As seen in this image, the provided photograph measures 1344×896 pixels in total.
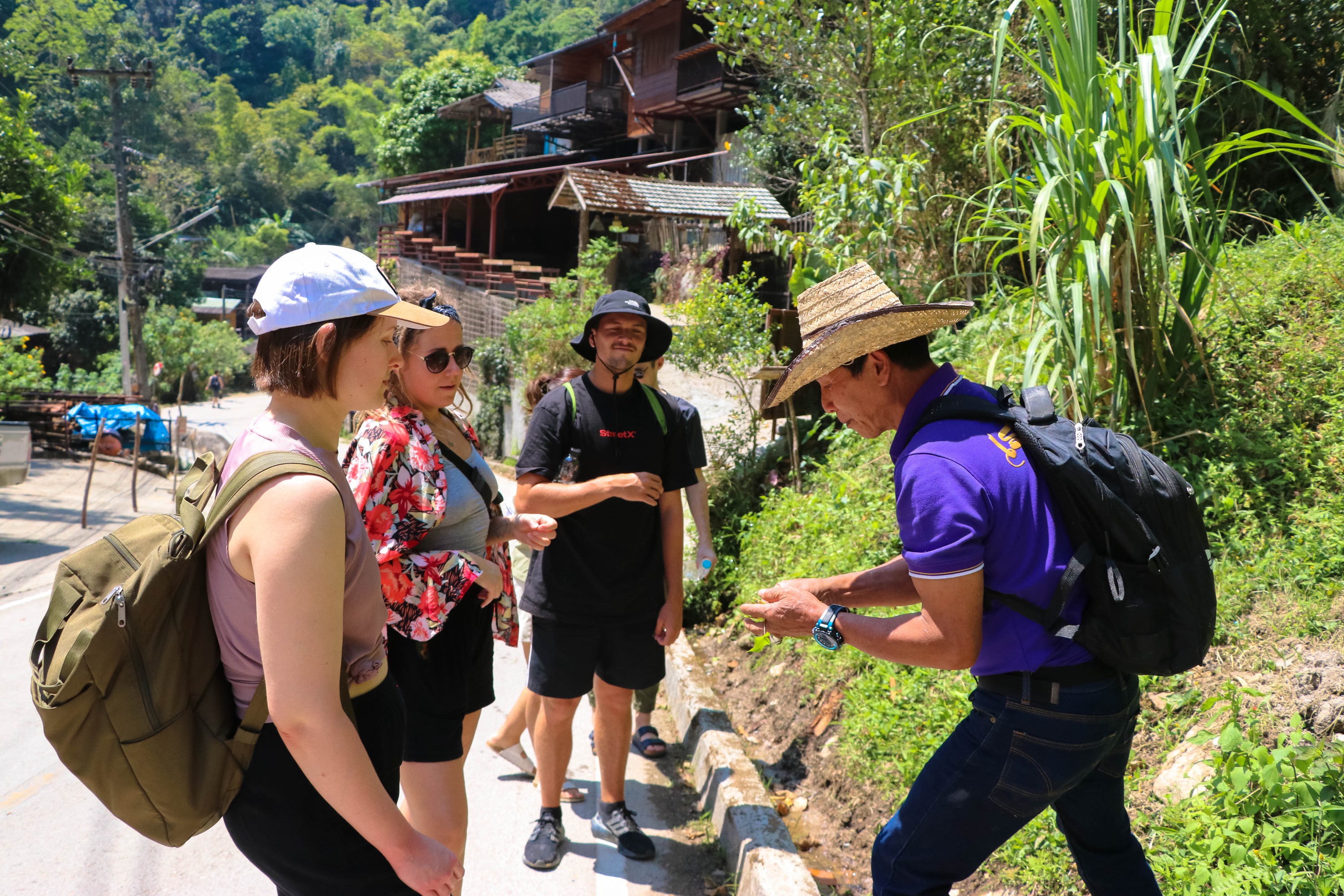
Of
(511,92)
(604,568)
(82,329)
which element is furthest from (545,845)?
(82,329)

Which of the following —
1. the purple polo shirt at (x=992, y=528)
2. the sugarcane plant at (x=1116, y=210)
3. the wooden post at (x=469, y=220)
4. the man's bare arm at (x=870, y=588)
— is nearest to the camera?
the purple polo shirt at (x=992, y=528)

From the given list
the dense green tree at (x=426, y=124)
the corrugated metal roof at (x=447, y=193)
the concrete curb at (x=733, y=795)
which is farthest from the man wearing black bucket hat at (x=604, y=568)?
the dense green tree at (x=426, y=124)

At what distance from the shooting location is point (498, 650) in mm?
7051

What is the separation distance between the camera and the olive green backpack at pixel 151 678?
5.04ft

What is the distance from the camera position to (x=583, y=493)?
3.40 m

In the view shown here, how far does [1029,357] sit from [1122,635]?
2.07 m

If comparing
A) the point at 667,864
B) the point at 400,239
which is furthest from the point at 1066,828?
the point at 400,239

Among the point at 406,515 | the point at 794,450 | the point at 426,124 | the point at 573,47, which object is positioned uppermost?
the point at 573,47

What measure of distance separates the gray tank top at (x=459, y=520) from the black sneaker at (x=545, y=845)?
1473mm

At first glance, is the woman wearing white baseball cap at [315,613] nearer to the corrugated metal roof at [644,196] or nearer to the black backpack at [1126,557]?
the black backpack at [1126,557]

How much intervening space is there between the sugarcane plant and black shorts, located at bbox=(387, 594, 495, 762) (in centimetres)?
252

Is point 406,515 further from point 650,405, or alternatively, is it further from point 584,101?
point 584,101

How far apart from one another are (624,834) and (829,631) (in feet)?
6.59

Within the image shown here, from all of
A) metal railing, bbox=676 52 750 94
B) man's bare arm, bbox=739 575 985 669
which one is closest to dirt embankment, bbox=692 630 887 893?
man's bare arm, bbox=739 575 985 669
